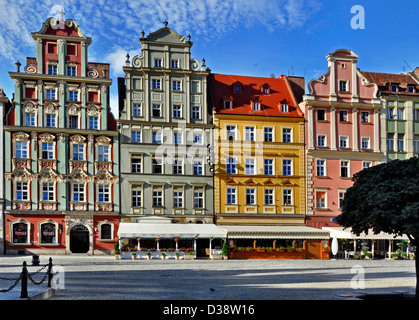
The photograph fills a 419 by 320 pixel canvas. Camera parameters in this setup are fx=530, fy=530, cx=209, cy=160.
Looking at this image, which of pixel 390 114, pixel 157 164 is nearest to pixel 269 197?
pixel 157 164

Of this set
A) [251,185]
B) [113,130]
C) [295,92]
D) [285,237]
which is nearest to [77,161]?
[113,130]

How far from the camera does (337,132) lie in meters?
43.5

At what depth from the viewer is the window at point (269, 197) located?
137ft

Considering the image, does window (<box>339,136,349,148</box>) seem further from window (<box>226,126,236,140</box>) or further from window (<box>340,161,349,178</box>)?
window (<box>226,126,236,140</box>)

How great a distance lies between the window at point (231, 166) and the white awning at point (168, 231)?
4.72m

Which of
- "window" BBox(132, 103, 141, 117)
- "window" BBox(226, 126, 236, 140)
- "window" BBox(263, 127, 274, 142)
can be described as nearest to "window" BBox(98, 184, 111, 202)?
"window" BBox(132, 103, 141, 117)

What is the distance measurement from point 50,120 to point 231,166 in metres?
14.1

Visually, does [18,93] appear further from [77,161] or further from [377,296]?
[377,296]

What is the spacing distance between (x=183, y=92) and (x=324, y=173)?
43.2ft

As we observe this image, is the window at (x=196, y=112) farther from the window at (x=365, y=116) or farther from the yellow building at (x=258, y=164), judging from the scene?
the window at (x=365, y=116)

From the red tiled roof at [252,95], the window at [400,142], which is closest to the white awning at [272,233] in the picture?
the red tiled roof at [252,95]

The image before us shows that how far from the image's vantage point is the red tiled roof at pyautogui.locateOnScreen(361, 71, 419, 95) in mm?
45469

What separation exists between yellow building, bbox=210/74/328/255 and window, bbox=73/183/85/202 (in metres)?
10.1
